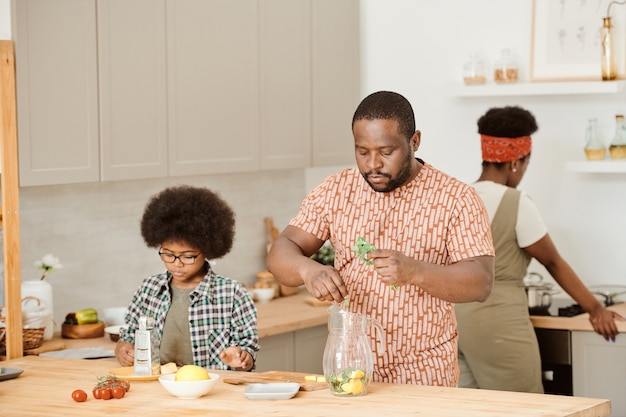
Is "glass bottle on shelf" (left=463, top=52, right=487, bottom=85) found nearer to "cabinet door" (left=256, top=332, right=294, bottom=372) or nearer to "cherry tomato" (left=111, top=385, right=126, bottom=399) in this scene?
"cabinet door" (left=256, top=332, right=294, bottom=372)

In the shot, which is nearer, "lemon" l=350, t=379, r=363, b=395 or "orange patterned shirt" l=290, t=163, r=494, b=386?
"lemon" l=350, t=379, r=363, b=395

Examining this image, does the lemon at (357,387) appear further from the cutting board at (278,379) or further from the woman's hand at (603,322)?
the woman's hand at (603,322)

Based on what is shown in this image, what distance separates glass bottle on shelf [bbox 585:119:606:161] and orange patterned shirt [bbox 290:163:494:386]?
1982mm

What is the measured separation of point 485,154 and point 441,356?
4.85 ft

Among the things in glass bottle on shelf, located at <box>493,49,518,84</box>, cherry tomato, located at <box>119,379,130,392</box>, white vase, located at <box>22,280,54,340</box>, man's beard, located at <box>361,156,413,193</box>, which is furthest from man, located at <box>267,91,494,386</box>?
glass bottle on shelf, located at <box>493,49,518,84</box>

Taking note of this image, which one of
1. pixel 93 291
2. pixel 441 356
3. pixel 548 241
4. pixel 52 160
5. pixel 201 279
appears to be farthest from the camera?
pixel 93 291

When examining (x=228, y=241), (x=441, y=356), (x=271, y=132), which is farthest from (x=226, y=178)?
(x=441, y=356)

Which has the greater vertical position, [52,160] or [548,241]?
[52,160]

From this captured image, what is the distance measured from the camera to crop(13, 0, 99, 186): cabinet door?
3.61 m

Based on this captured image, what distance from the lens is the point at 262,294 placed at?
16.0ft

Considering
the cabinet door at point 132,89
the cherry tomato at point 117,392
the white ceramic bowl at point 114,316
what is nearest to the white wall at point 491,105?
the cabinet door at point 132,89

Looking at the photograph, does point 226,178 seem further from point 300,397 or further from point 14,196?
point 300,397

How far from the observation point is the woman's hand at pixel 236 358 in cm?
311

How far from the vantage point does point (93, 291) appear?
4.39 m
